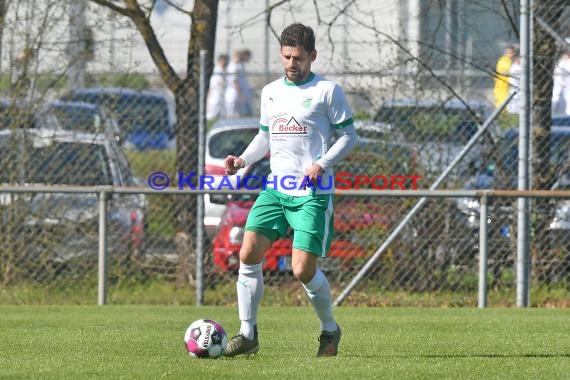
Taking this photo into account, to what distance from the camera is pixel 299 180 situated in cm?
729

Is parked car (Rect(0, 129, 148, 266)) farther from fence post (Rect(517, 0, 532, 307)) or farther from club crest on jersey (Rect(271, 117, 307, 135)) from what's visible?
club crest on jersey (Rect(271, 117, 307, 135))

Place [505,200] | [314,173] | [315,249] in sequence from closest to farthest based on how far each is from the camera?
[314,173], [315,249], [505,200]

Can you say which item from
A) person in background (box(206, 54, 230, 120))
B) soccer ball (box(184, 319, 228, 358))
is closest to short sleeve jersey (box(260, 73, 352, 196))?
soccer ball (box(184, 319, 228, 358))

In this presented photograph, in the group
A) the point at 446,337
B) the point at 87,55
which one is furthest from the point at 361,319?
the point at 87,55

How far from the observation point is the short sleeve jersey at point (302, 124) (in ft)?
23.9

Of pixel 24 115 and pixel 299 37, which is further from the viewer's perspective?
pixel 24 115

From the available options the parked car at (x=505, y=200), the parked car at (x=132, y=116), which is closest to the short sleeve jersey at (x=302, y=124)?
the parked car at (x=505, y=200)

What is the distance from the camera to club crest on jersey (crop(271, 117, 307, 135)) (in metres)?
7.31

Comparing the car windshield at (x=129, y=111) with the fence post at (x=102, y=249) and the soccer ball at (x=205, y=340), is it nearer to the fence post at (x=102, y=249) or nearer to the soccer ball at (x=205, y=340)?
the fence post at (x=102, y=249)

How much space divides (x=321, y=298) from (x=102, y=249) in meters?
4.60

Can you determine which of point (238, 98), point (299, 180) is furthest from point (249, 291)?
point (238, 98)

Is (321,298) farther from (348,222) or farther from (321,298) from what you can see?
(348,222)

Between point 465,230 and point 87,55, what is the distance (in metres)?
3.89

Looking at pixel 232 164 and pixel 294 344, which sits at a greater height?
pixel 232 164
